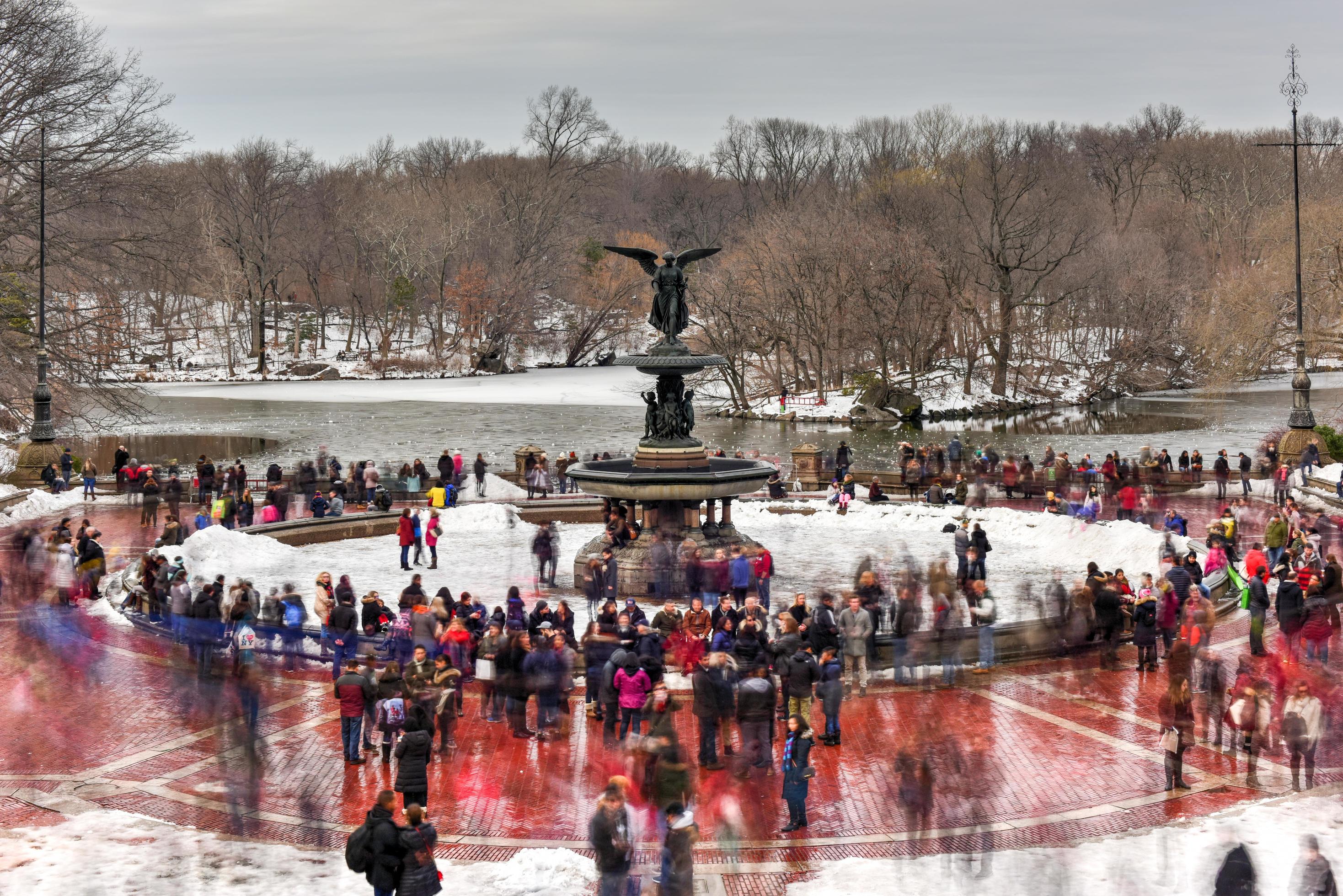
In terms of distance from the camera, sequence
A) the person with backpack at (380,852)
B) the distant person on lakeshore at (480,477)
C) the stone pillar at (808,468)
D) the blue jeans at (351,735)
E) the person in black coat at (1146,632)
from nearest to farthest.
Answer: the person with backpack at (380,852) < the blue jeans at (351,735) < the person in black coat at (1146,632) < the distant person on lakeshore at (480,477) < the stone pillar at (808,468)

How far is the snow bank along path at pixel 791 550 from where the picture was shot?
22.2m

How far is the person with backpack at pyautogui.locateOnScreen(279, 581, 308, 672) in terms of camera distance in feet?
55.1

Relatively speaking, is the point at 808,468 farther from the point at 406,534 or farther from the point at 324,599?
the point at 324,599

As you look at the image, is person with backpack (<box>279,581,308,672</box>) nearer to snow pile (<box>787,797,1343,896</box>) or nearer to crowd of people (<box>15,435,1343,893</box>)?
crowd of people (<box>15,435,1343,893</box>)

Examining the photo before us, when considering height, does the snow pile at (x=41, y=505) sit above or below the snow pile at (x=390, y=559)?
above

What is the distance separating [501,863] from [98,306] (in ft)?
102

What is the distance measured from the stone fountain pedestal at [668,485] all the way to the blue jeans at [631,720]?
23.4 ft

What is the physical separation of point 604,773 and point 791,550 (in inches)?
506

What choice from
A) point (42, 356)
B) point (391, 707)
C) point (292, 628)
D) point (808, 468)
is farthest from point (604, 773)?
point (42, 356)

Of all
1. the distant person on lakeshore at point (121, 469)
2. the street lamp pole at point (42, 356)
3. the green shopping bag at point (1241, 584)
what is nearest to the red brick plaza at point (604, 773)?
the green shopping bag at point (1241, 584)

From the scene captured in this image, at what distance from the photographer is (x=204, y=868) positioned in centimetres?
1059

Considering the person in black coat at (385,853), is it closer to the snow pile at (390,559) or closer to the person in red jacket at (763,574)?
the person in red jacket at (763,574)

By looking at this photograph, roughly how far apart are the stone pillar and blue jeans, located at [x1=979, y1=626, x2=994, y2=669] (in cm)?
1850

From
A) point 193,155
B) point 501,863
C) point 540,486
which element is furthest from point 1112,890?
point 193,155
